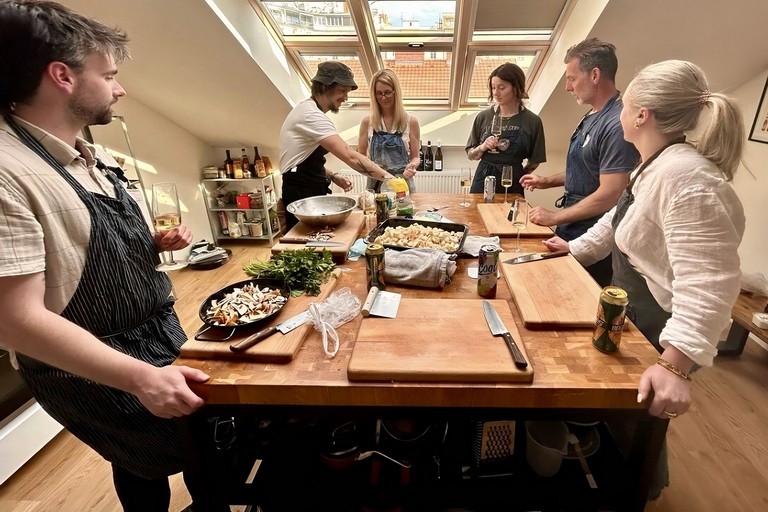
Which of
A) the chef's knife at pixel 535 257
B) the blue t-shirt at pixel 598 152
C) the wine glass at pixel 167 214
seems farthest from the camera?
the blue t-shirt at pixel 598 152

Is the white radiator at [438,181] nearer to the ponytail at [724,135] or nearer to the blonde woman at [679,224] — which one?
the blonde woman at [679,224]

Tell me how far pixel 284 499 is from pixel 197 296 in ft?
7.80

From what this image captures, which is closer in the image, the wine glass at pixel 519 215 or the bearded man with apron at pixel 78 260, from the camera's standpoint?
the bearded man with apron at pixel 78 260

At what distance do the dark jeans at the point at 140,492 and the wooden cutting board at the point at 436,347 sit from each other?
0.69 m

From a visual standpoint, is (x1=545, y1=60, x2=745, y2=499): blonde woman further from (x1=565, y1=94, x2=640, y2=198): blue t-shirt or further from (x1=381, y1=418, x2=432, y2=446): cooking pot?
(x1=381, y1=418, x2=432, y2=446): cooking pot

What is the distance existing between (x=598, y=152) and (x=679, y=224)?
1046 millimetres

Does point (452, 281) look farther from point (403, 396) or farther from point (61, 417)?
point (61, 417)

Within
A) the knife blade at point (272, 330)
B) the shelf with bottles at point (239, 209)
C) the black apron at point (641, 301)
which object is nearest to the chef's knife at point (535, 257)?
the black apron at point (641, 301)

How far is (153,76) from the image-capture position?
288 centimetres

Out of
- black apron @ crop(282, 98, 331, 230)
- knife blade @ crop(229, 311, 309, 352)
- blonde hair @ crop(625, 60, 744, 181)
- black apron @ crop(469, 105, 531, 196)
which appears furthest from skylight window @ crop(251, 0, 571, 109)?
knife blade @ crop(229, 311, 309, 352)

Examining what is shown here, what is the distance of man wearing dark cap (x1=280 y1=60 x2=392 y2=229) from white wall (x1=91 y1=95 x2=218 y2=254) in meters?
1.71

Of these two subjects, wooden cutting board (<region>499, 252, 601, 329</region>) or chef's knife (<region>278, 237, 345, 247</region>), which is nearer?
wooden cutting board (<region>499, 252, 601, 329</region>)

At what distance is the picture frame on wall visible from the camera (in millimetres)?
2293

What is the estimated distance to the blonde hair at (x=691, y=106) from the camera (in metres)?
0.94
